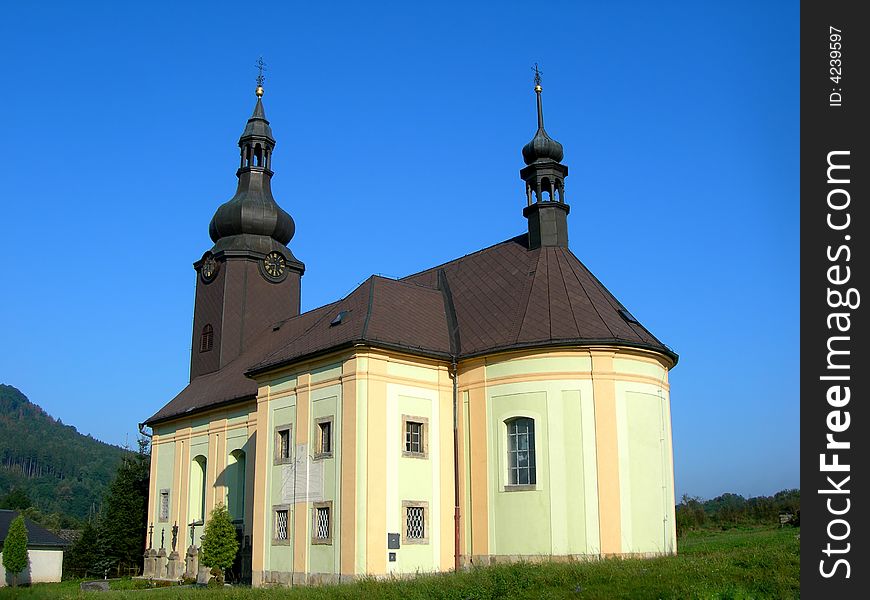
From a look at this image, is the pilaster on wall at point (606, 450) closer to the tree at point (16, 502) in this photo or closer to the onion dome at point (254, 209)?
the onion dome at point (254, 209)

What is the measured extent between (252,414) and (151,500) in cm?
908

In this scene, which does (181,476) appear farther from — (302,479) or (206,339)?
(302,479)

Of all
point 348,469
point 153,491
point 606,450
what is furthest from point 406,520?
point 153,491

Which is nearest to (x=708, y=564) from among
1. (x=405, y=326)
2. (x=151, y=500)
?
(x=405, y=326)

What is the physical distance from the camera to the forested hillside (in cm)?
13635

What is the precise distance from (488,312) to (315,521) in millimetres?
8007

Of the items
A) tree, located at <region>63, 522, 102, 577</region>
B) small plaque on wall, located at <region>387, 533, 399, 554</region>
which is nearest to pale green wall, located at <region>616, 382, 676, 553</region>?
small plaque on wall, located at <region>387, 533, 399, 554</region>

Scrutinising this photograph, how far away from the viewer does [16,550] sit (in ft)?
123

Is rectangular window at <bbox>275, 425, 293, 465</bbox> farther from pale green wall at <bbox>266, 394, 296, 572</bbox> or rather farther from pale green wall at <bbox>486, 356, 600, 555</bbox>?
pale green wall at <bbox>486, 356, 600, 555</bbox>

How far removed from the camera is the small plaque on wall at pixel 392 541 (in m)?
22.2

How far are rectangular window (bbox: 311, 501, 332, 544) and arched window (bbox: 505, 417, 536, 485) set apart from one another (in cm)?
504

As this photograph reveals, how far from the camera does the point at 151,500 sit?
36.7 metres

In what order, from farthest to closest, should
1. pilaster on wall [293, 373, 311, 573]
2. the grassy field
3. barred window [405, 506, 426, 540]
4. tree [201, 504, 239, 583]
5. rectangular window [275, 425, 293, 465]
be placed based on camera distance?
1. tree [201, 504, 239, 583]
2. rectangular window [275, 425, 293, 465]
3. pilaster on wall [293, 373, 311, 573]
4. barred window [405, 506, 426, 540]
5. the grassy field

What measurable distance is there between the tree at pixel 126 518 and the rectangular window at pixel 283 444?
18.2m
